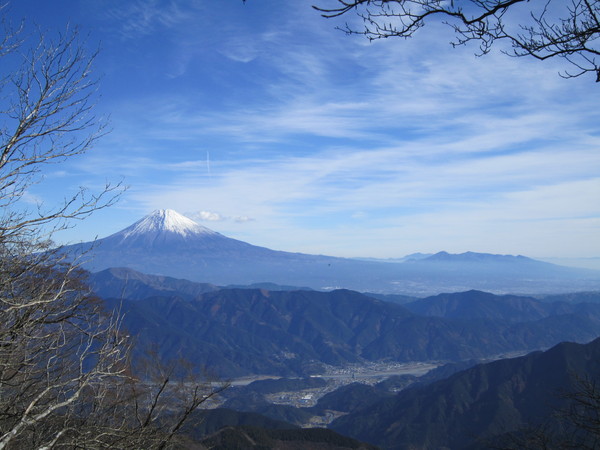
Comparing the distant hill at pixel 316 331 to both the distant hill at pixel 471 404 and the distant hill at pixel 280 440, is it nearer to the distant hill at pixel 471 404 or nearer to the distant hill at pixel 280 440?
the distant hill at pixel 471 404

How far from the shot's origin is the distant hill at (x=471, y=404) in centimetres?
6106

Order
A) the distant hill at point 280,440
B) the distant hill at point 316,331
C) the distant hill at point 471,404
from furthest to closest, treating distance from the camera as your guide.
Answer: the distant hill at point 316,331 < the distant hill at point 471,404 < the distant hill at point 280,440

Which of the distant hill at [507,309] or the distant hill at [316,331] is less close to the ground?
the distant hill at [507,309]

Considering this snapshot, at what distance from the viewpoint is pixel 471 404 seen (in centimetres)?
6831

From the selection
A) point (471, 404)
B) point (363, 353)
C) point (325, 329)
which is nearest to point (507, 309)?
point (363, 353)

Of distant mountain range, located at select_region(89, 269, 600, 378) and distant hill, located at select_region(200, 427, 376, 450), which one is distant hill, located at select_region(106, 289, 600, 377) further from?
distant hill, located at select_region(200, 427, 376, 450)

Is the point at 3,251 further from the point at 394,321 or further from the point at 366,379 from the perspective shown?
the point at 394,321

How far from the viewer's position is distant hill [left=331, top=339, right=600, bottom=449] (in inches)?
2404

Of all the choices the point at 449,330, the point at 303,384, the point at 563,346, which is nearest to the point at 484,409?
the point at 563,346

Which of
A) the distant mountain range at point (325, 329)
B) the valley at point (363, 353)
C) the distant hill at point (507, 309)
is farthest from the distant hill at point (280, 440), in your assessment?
the distant hill at point (507, 309)

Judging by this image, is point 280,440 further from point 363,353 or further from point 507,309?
point 507,309

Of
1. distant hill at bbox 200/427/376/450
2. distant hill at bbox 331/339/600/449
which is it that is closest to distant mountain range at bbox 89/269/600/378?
distant hill at bbox 331/339/600/449

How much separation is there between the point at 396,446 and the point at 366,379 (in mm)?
58033

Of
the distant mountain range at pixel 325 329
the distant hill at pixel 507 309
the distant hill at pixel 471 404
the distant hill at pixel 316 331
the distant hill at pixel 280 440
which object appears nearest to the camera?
the distant hill at pixel 280 440
